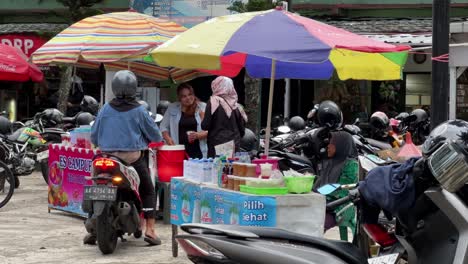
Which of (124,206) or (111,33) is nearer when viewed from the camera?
(124,206)

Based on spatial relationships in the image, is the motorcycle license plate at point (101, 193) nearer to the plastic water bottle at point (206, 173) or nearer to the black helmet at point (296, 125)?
the plastic water bottle at point (206, 173)

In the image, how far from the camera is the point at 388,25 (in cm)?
1933

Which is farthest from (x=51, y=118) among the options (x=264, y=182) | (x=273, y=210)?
(x=273, y=210)

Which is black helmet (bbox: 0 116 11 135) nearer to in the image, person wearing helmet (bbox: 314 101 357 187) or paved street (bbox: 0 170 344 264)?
paved street (bbox: 0 170 344 264)

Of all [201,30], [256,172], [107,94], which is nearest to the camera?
[256,172]

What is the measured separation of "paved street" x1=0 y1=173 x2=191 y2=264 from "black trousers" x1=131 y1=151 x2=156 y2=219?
41 cm

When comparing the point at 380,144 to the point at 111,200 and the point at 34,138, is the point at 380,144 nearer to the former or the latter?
the point at 111,200

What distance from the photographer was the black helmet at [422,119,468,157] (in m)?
4.26

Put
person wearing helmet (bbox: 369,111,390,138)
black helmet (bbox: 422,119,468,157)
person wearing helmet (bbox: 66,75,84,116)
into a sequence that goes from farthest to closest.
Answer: person wearing helmet (bbox: 66,75,84,116) < person wearing helmet (bbox: 369,111,390,138) < black helmet (bbox: 422,119,468,157)

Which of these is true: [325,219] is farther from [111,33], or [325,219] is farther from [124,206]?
[111,33]

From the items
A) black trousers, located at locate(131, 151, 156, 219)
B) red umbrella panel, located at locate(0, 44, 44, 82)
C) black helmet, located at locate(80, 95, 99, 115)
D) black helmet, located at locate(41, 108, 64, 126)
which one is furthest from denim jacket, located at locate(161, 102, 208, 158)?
red umbrella panel, located at locate(0, 44, 44, 82)

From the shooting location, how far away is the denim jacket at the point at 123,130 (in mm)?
8992

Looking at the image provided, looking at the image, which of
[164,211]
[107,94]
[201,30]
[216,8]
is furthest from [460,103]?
[201,30]

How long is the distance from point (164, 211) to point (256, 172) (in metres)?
4.14
